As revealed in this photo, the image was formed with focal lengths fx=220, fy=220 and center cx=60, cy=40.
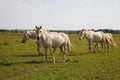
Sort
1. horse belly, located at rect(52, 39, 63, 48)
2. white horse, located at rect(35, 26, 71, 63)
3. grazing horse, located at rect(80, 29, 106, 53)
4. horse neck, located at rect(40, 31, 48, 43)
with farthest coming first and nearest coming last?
grazing horse, located at rect(80, 29, 106, 53) → horse belly, located at rect(52, 39, 63, 48) → horse neck, located at rect(40, 31, 48, 43) → white horse, located at rect(35, 26, 71, 63)

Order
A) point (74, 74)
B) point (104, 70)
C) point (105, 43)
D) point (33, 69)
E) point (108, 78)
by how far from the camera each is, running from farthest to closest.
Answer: point (105, 43) < point (33, 69) < point (104, 70) < point (74, 74) < point (108, 78)

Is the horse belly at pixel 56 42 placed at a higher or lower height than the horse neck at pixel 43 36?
lower

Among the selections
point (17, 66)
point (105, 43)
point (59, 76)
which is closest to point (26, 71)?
point (17, 66)

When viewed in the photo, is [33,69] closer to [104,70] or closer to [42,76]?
[42,76]

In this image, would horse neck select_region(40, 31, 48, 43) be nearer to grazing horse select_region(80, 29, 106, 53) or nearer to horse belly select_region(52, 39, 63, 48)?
horse belly select_region(52, 39, 63, 48)

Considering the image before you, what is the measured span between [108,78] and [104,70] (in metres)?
1.83

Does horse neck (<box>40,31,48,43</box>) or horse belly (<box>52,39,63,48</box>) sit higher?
horse neck (<box>40,31,48,43</box>)

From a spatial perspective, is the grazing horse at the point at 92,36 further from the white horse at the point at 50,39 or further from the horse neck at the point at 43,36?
the horse neck at the point at 43,36

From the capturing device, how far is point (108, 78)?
404 inches

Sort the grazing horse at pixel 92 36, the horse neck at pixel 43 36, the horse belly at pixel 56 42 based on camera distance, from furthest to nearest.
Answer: the grazing horse at pixel 92 36
the horse belly at pixel 56 42
the horse neck at pixel 43 36

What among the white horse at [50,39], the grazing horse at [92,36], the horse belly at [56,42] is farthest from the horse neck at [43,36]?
the grazing horse at [92,36]

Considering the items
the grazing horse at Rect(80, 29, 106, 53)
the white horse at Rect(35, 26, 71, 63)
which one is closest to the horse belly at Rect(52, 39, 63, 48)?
the white horse at Rect(35, 26, 71, 63)

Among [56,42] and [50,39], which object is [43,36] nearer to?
[50,39]

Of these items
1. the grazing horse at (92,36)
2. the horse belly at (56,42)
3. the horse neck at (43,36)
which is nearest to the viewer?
the horse neck at (43,36)
